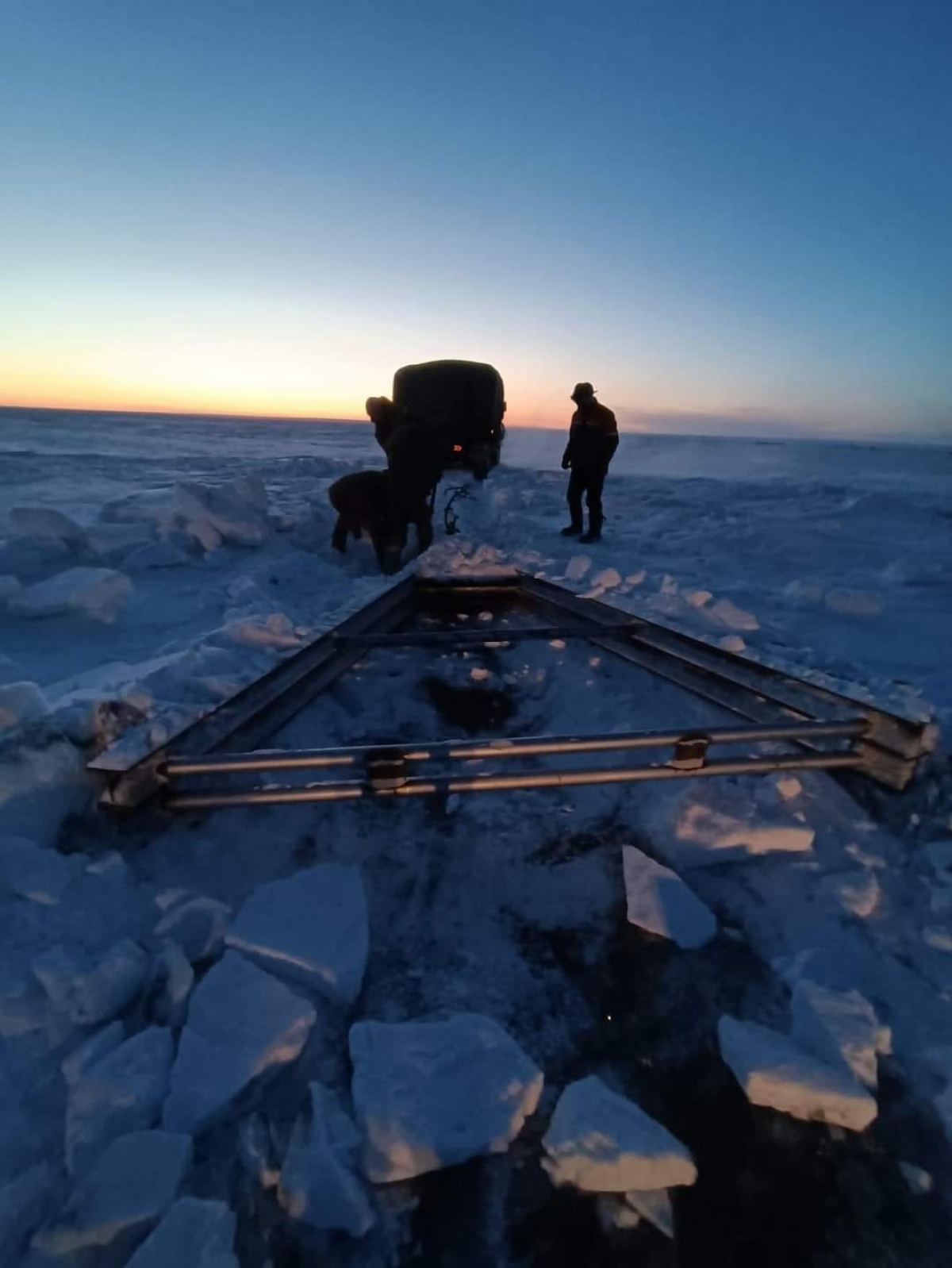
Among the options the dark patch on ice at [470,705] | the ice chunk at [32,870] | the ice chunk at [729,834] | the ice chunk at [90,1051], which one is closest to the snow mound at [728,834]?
the ice chunk at [729,834]

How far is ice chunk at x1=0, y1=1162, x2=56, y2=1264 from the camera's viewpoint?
3.49 feet

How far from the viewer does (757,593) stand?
17.5ft

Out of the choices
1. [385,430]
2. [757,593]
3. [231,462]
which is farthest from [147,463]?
[757,593]

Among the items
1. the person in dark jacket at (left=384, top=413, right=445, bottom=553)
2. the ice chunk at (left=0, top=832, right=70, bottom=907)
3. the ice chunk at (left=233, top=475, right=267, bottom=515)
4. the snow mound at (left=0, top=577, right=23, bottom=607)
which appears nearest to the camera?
the ice chunk at (left=0, top=832, right=70, bottom=907)

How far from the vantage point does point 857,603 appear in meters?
4.64

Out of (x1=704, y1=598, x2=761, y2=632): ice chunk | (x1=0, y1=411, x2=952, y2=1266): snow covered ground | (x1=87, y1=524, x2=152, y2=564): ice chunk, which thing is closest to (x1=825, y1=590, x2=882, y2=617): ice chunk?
(x1=704, y1=598, x2=761, y2=632): ice chunk

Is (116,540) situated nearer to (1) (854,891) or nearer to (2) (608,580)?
(2) (608,580)

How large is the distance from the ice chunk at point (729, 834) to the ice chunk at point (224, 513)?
Result: 19.4 feet

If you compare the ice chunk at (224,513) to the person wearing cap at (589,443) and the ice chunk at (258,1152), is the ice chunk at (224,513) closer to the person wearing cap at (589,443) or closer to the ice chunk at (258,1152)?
the person wearing cap at (589,443)

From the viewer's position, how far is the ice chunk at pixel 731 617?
4.07 metres

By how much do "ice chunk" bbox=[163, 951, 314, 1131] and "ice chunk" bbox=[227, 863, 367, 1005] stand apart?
73 mm

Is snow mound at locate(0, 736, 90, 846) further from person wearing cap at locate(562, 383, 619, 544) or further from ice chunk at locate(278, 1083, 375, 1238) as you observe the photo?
person wearing cap at locate(562, 383, 619, 544)

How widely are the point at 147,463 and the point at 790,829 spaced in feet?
73.2

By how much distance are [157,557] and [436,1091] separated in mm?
5721
